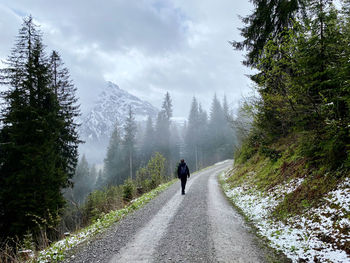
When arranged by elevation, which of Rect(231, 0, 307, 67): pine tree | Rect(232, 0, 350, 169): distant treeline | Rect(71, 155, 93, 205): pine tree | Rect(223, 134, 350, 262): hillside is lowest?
Rect(71, 155, 93, 205): pine tree

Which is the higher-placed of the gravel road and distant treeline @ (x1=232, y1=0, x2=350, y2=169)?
distant treeline @ (x1=232, y1=0, x2=350, y2=169)

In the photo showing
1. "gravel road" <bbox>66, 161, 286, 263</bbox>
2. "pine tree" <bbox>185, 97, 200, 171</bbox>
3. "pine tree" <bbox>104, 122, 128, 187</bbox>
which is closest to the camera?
"gravel road" <bbox>66, 161, 286, 263</bbox>

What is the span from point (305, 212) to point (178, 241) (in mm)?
3655

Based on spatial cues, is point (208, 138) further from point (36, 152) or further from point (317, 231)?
point (317, 231)

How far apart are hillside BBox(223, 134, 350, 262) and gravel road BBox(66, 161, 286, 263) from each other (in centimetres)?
64

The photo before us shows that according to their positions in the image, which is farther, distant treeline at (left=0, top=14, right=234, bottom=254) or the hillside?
distant treeline at (left=0, top=14, right=234, bottom=254)

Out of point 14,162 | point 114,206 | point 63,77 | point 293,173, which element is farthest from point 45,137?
point 293,173

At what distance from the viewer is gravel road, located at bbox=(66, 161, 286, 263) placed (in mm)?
4148

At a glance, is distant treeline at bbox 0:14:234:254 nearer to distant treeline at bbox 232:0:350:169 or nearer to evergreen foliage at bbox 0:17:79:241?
evergreen foliage at bbox 0:17:79:241

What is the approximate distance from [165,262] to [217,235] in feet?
6.37

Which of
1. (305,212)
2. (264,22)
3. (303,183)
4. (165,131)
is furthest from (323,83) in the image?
(165,131)

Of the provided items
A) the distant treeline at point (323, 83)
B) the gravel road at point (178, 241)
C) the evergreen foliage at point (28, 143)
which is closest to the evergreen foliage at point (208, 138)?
the evergreen foliage at point (28, 143)

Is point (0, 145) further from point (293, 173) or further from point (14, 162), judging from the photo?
point (293, 173)

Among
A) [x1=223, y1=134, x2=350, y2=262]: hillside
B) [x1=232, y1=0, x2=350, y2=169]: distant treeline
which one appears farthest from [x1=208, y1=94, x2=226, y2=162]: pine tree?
[x1=232, y1=0, x2=350, y2=169]: distant treeline
